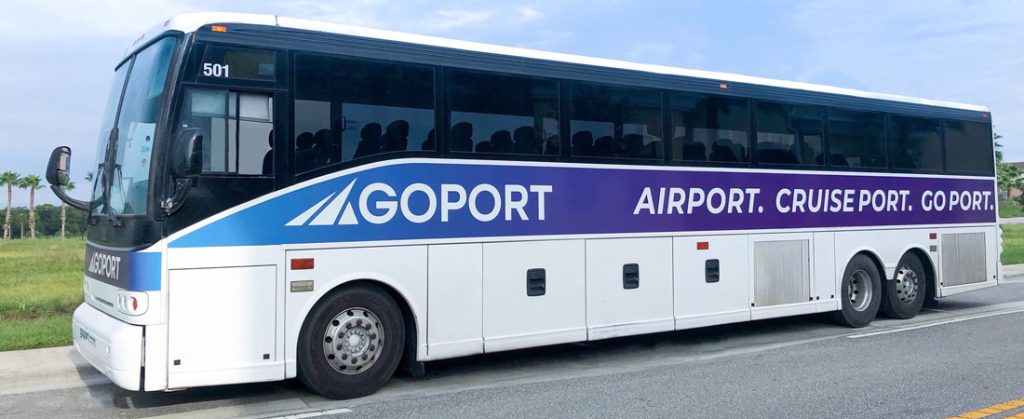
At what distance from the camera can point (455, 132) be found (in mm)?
7816

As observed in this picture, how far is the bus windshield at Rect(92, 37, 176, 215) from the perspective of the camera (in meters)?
6.53

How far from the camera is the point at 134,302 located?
6.29 m

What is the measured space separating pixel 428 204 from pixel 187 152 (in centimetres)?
228

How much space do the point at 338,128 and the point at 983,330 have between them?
360 inches

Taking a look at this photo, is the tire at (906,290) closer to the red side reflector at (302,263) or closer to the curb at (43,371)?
the red side reflector at (302,263)

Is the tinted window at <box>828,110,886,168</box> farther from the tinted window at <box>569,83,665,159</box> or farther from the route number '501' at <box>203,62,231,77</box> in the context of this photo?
the route number '501' at <box>203,62,231,77</box>

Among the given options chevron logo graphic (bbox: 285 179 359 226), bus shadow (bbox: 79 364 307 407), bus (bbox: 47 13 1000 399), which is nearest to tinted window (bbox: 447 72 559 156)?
bus (bbox: 47 13 1000 399)

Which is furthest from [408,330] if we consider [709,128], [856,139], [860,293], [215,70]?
[856,139]

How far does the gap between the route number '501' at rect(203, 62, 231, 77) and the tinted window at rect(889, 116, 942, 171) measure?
9.69 meters

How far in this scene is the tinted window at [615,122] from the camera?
8.68m

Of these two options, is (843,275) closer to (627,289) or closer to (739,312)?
(739,312)

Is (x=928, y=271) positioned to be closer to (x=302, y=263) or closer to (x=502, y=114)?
(x=502, y=114)

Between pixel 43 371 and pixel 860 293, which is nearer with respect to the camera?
pixel 43 371

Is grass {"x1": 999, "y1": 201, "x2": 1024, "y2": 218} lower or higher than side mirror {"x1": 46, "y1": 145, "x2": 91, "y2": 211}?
higher
